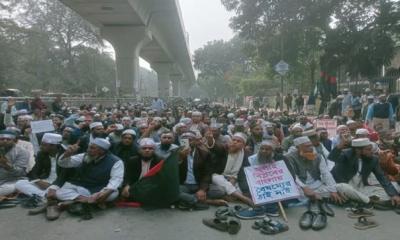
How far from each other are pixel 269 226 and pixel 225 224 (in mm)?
549

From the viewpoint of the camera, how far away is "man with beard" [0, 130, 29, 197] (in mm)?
7520

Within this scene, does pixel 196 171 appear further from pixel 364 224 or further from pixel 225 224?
pixel 364 224

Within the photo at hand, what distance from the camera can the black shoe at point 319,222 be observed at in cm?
590

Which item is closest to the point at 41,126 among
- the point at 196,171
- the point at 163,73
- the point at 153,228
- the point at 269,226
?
the point at 196,171

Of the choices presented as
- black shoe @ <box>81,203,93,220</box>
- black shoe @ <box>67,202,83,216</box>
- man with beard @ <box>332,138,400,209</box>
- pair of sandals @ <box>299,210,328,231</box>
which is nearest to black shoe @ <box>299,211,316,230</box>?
pair of sandals @ <box>299,210,328,231</box>

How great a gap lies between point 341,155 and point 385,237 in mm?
1821

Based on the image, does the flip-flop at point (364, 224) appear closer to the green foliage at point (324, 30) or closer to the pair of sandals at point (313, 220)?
the pair of sandals at point (313, 220)

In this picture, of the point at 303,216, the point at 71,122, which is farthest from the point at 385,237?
the point at 71,122

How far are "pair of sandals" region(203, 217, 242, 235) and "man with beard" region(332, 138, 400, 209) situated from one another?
191 centimetres

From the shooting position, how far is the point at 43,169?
25.5ft

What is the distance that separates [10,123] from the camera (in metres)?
11.9

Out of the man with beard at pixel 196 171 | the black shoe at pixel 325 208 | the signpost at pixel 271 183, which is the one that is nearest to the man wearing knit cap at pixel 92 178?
the man with beard at pixel 196 171

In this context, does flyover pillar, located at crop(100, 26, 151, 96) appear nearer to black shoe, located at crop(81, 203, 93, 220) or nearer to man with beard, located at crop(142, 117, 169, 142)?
man with beard, located at crop(142, 117, 169, 142)

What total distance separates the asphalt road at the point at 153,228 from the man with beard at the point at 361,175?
29cm
